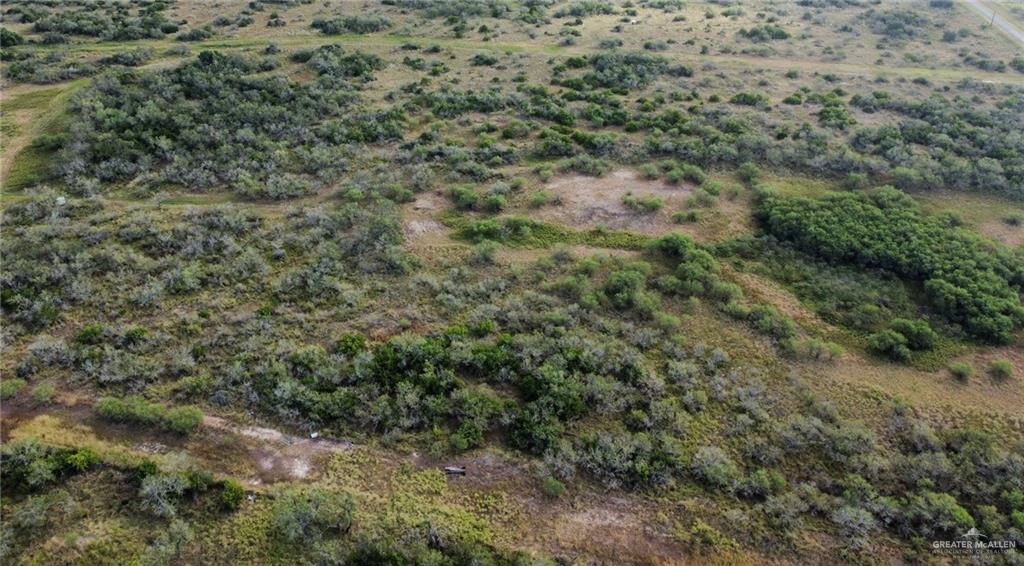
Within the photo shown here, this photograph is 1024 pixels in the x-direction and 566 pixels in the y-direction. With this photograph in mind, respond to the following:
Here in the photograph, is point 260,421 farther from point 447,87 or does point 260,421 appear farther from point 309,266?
point 447,87

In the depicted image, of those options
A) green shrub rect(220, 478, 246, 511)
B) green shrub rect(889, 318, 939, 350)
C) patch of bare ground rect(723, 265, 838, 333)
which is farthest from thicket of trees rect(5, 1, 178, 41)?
green shrub rect(889, 318, 939, 350)

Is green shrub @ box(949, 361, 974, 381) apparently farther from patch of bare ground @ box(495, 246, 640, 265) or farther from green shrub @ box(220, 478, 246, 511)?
green shrub @ box(220, 478, 246, 511)

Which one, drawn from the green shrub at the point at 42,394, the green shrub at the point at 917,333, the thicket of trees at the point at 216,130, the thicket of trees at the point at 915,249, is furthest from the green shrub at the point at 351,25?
the green shrub at the point at 917,333

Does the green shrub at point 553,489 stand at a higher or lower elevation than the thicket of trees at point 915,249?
lower

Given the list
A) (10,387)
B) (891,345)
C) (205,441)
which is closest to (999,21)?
(891,345)

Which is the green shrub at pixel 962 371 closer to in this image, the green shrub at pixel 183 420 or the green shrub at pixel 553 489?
the green shrub at pixel 553 489

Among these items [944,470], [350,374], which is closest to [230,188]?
[350,374]
